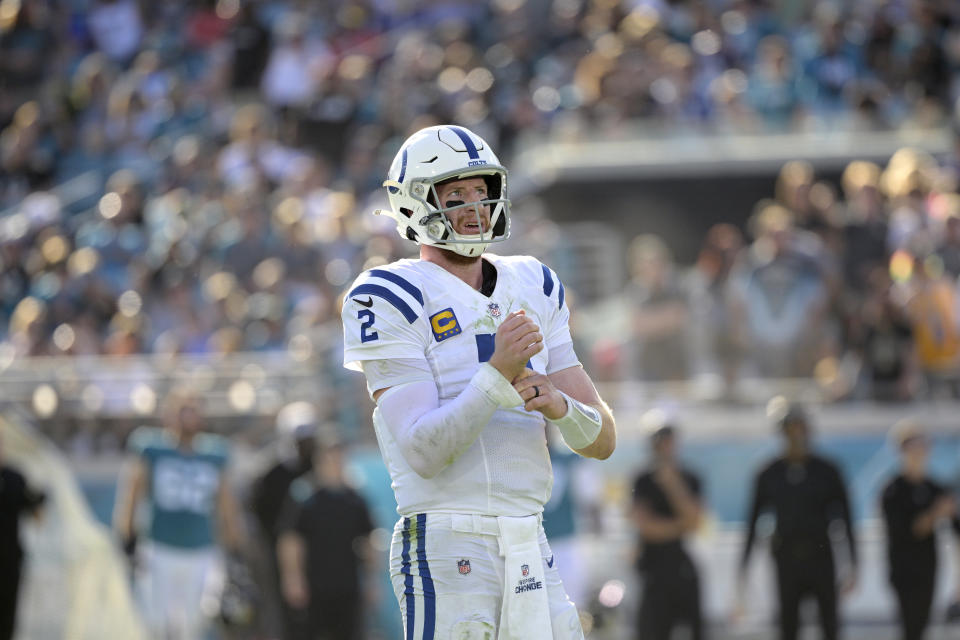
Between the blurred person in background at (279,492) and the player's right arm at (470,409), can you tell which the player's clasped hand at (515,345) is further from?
the blurred person in background at (279,492)

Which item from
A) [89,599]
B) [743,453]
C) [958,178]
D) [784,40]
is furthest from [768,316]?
[784,40]

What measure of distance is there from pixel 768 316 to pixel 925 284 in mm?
1079

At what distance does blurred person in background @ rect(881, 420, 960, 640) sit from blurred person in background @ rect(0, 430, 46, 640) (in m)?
5.25

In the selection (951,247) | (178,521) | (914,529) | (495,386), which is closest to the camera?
(495,386)

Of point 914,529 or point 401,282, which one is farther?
point 914,529

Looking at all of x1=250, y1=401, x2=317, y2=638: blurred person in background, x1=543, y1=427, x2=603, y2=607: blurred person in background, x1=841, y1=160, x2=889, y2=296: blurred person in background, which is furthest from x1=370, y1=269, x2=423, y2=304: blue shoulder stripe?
x1=841, y1=160, x2=889, y2=296: blurred person in background

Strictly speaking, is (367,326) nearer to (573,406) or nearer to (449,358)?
(449,358)

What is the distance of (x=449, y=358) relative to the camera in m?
4.38

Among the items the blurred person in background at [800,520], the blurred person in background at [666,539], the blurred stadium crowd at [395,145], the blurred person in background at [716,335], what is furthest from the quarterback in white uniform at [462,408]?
the blurred stadium crowd at [395,145]

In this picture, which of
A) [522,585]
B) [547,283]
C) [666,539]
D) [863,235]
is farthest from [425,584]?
[863,235]

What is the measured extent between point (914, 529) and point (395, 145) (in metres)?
6.89

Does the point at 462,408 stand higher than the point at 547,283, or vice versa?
the point at 547,283

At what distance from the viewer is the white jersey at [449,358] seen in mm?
4324

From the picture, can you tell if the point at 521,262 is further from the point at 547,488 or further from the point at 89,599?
the point at 89,599
